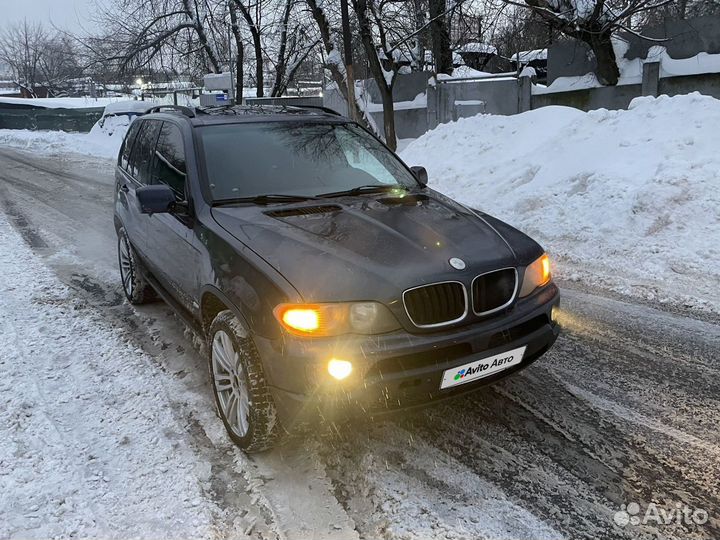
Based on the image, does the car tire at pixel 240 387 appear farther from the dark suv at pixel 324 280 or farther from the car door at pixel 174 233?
the car door at pixel 174 233

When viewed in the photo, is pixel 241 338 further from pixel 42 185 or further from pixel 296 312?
pixel 42 185

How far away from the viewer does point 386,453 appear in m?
2.94

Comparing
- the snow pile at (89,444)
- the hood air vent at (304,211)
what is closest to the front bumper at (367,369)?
the snow pile at (89,444)

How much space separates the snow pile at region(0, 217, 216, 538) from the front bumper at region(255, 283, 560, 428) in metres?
0.64

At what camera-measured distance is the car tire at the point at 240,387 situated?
2.77 m

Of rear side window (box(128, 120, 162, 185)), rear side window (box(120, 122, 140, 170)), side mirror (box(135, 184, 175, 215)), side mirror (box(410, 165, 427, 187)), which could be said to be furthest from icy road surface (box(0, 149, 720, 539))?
rear side window (box(120, 122, 140, 170))

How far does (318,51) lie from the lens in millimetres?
18953

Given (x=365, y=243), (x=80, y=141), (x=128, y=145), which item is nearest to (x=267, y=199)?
(x=365, y=243)

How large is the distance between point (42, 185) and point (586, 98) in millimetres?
13193

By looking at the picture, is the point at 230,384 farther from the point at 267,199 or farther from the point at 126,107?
the point at 126,107

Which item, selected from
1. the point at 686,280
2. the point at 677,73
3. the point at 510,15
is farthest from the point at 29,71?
the point at 686,280

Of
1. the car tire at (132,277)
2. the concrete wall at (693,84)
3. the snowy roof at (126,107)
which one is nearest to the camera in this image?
the car tire at (132,277)

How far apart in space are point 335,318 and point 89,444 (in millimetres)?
1605

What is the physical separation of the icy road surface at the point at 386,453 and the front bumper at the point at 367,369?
A: 1.32 feet
